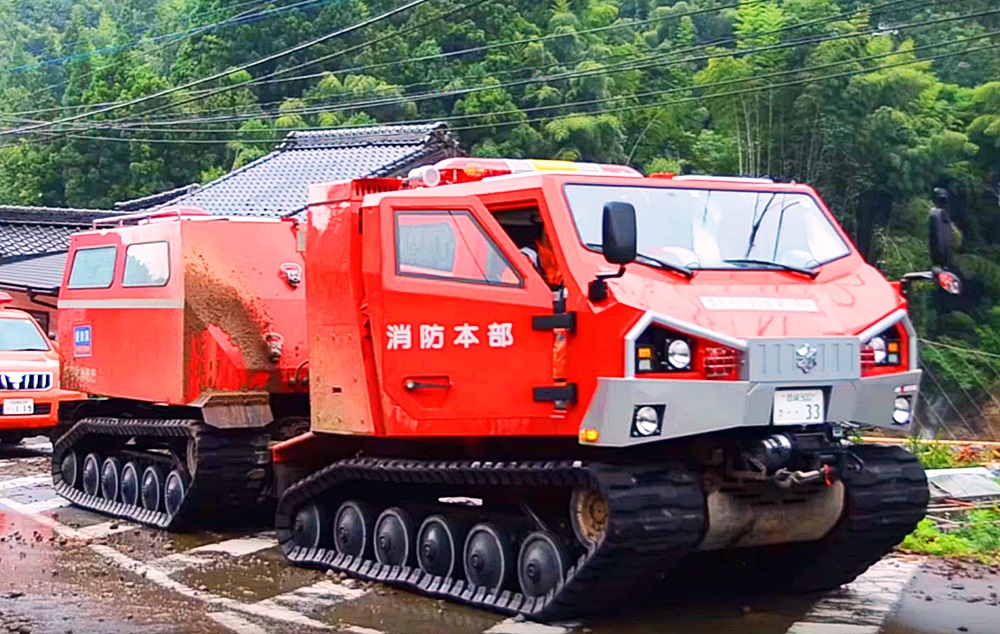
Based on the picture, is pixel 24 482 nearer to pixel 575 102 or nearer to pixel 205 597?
pixel 205 597

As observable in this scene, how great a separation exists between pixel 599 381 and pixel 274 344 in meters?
5.10

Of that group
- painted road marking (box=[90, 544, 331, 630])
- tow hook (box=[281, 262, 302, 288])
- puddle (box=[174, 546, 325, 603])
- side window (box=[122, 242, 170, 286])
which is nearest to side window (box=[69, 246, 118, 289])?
side window (box=[122, 242, 170, 286])

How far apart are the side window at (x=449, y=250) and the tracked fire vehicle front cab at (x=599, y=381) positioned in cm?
1

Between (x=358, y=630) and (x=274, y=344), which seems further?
(x=274, y=344)

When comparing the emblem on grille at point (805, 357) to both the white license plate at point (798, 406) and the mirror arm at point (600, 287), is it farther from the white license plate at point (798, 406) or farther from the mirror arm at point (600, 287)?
the mirror arm at point (600, 287)

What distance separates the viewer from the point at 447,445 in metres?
9.64

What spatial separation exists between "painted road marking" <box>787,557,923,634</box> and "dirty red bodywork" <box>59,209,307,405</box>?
503 centimetres

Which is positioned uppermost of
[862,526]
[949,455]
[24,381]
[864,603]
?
[24,381]

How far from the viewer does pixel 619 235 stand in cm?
793

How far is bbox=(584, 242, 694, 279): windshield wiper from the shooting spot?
8.49 m

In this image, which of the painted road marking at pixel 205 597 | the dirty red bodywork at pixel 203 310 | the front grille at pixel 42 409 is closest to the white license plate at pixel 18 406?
the front grille at pixel 42 409

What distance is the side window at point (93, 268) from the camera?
1375 centimetres

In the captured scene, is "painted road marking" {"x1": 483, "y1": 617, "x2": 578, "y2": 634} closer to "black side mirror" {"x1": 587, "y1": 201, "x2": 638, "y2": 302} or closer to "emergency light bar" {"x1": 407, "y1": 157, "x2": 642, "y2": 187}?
"black side mirror" {"x1": 587, "y1": 201, "x2": 638, "y2": 302}

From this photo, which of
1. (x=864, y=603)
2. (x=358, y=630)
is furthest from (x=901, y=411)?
(x=358, y=630)
